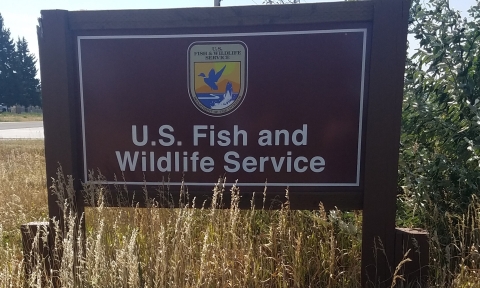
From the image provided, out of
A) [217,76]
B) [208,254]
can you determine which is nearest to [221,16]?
[217,76]

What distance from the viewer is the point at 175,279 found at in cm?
195

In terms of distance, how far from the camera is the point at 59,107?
2234 millimetres

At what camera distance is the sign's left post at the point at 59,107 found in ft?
7.22

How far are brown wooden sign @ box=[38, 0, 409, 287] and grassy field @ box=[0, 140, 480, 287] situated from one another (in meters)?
0.21

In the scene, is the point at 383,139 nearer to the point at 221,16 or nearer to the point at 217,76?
the point at 217,76

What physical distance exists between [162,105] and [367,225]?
1514 mm

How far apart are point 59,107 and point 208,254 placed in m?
1.36

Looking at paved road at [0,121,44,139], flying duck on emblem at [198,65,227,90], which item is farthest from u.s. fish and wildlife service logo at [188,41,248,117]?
paved road at [0,121,44,139]

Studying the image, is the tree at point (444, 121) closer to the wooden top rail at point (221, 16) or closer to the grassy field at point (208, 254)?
the grassy field at point (208, 254)

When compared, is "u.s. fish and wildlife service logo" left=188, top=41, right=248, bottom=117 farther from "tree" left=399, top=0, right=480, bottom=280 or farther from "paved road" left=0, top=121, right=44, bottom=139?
"paved road" left=0, top=121, right=44, bottom=139

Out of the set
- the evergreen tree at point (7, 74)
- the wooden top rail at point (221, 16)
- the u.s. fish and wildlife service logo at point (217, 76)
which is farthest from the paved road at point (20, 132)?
the evergreen tree at point (7, 74)

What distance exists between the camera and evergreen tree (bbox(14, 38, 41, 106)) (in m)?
53.4

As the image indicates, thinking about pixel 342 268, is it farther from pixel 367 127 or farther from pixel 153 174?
pixel 153 174

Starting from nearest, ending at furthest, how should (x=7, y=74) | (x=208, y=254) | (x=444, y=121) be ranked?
(x=208, y=254) < (x=444, y=121) < (x=7, y=74)
